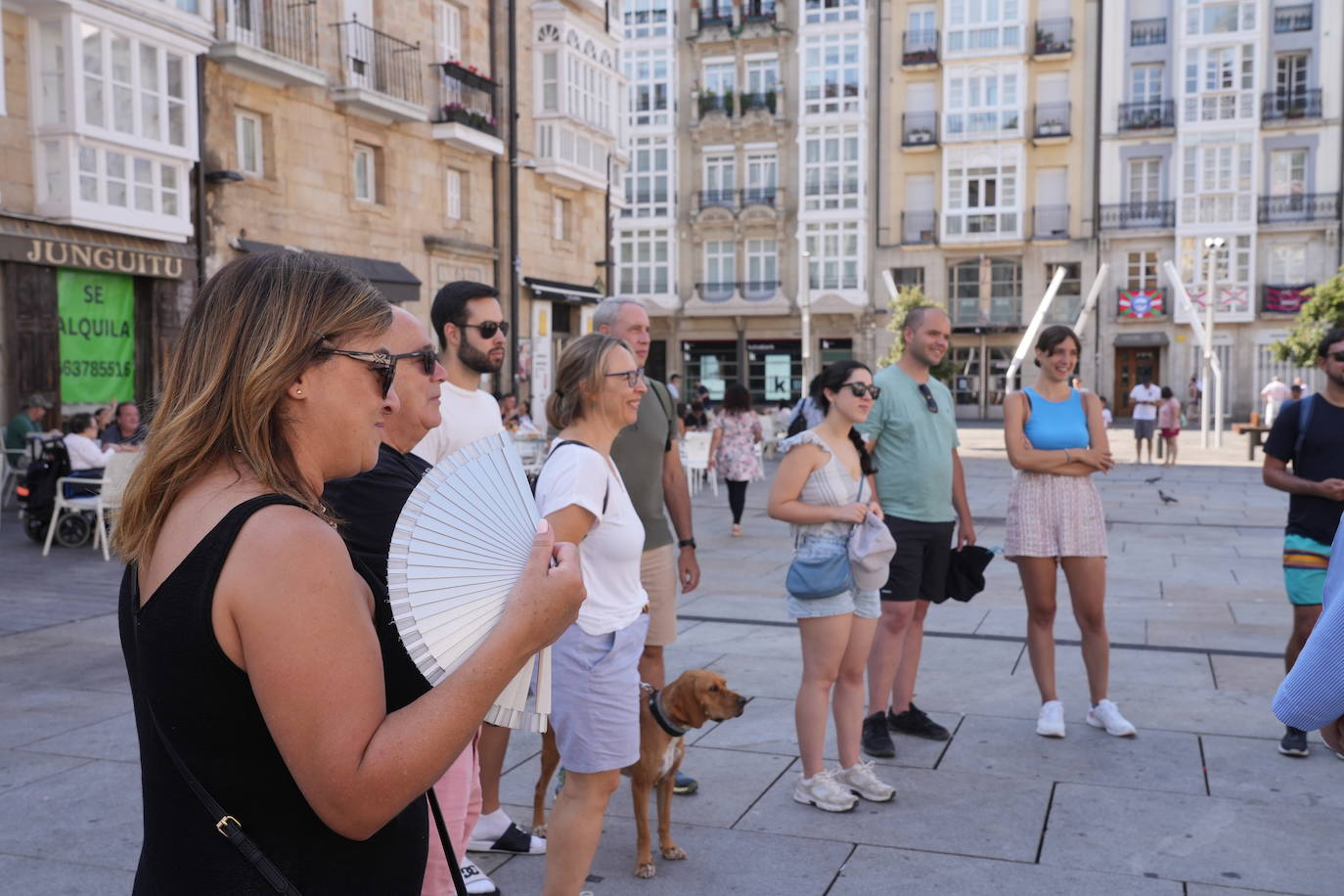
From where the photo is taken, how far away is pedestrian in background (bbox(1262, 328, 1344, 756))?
4.89 metres

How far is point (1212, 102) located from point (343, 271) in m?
45.7

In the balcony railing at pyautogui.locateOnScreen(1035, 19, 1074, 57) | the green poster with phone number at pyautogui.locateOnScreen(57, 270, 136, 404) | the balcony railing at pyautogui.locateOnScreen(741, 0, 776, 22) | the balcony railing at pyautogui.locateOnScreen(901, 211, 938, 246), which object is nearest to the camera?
the green poster with phone number at pyautogui.locateOnScreen(57, 270, 136, 404)

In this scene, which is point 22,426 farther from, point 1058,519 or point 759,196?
point 759,196

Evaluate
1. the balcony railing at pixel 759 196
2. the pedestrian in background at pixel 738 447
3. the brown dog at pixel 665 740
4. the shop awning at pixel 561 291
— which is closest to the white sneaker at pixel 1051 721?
the brown dog at pixel 665 740

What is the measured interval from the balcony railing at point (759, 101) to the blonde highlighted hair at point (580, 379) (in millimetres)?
43090

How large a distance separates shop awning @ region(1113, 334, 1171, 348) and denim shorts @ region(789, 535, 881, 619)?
4065 cm

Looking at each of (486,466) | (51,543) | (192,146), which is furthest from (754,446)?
(486,466)

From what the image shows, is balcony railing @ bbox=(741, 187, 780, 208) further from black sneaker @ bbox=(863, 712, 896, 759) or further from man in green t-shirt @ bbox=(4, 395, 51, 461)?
black sneaker @ bbox=(863, 712, 896, 759)

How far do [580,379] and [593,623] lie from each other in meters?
0.73

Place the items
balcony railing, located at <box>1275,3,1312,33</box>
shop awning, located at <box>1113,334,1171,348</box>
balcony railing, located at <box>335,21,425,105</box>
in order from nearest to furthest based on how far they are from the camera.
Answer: balcony railing, located at <box>335,21,425,105</box> → balcony railing, located at <box>1275,3,1312,33</box> → shop awning, located at <box>1113,334,1171,348</box>

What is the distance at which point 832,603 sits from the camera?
432cm

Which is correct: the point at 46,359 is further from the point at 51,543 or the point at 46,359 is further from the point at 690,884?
the point at 690,884

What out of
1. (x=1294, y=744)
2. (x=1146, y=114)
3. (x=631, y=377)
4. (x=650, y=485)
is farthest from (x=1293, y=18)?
(x=631, y=377)

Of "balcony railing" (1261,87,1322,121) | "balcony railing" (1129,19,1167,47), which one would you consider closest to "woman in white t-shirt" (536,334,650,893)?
"balcony railing" (1261,87,1322,121)
